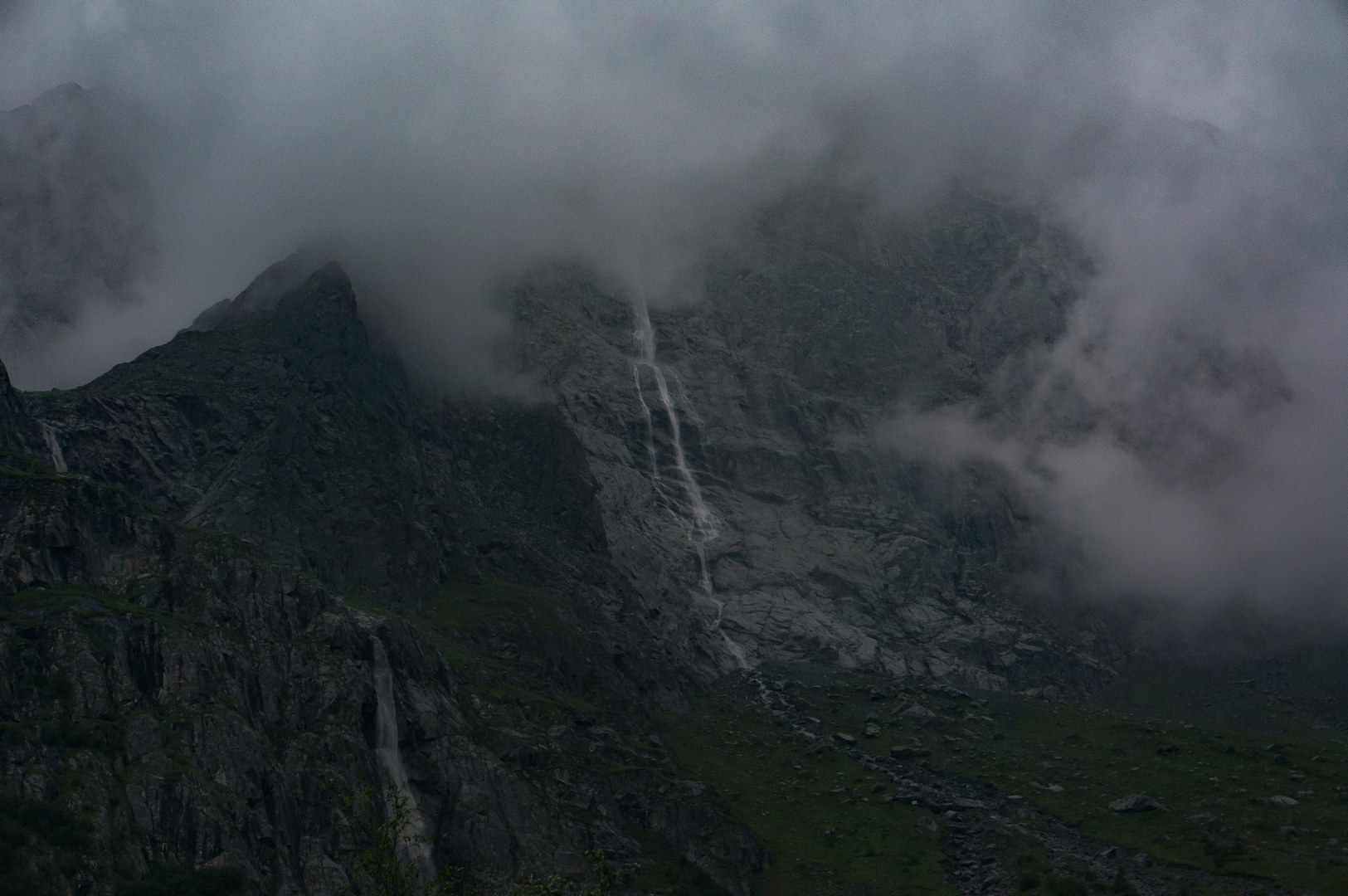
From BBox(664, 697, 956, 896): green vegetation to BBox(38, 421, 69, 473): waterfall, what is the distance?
109802 mm

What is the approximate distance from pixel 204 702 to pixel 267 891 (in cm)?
2308

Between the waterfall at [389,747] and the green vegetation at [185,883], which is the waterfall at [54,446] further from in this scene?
the green vegetation at [185,883]

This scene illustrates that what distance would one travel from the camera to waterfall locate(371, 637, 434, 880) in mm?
143875

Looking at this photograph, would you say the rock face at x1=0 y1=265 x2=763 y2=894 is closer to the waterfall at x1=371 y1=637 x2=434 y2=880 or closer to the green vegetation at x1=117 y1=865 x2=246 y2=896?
the waterfall at x1=371 y1=637 x2=434 y2=880

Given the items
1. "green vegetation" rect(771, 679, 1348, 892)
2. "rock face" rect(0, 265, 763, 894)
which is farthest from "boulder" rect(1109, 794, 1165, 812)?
"rock face" rect(0, 265, 763, 894)

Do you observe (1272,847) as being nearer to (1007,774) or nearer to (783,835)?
(1007,774)

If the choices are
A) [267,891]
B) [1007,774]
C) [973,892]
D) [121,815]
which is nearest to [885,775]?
[1007,774]

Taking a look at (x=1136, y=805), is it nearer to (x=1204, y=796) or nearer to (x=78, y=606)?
(x=1204, y=796)

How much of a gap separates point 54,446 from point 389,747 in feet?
293

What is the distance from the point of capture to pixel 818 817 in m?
174

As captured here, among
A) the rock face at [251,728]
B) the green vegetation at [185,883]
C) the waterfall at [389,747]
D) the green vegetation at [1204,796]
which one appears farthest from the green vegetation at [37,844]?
the green vegetation at [1204,796]

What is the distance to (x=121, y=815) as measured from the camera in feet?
370

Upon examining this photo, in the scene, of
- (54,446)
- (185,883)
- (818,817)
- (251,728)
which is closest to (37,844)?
(185,883)

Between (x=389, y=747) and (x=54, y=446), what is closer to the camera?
(x=389, y=747)
